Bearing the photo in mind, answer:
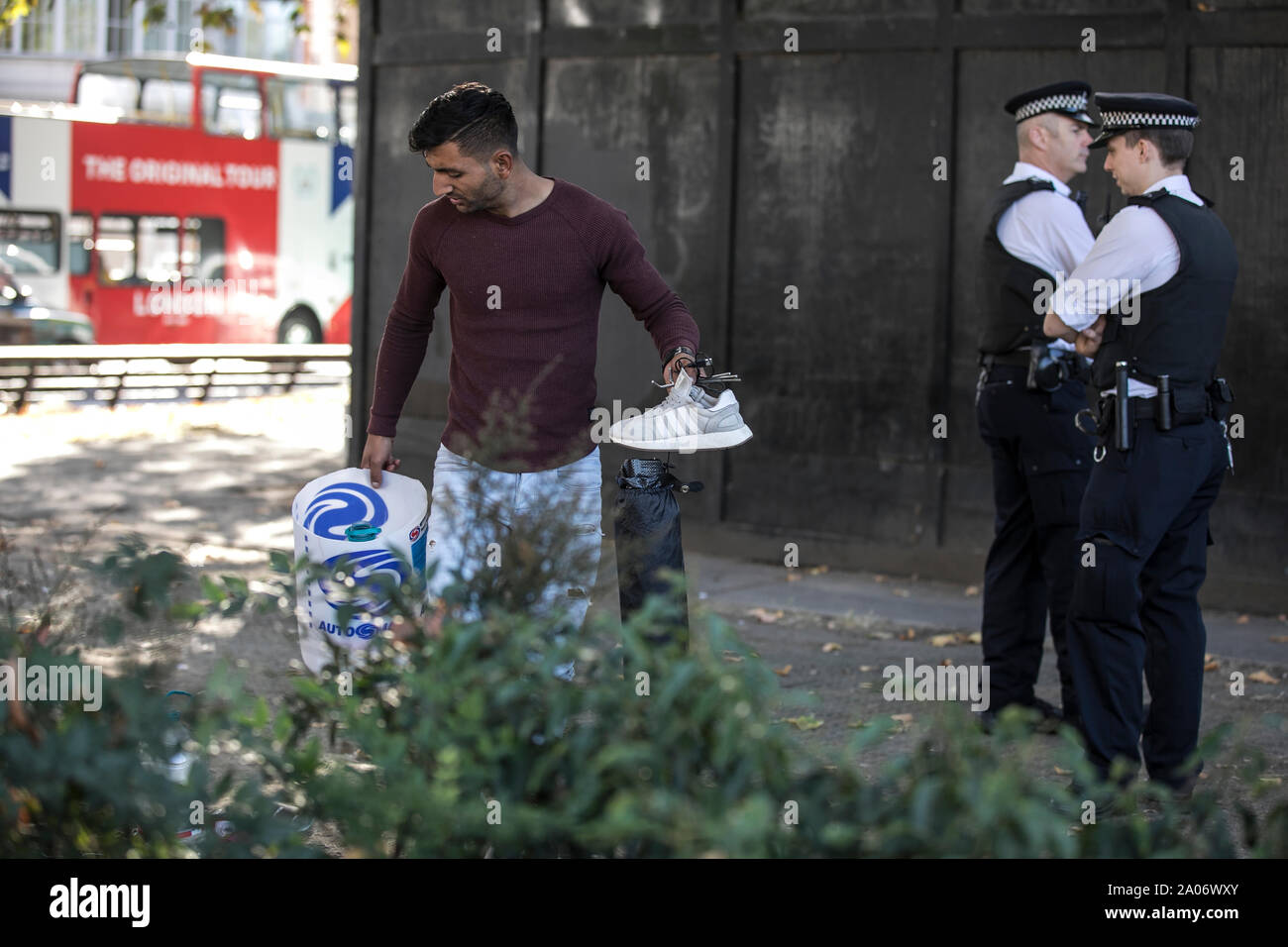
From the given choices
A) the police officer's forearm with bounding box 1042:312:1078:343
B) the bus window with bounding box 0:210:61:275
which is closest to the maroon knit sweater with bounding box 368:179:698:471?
the police officer's forearm with bounding box 1042:312:1078:343

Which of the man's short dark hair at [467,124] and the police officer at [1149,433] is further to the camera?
the police officer at [1149,433]

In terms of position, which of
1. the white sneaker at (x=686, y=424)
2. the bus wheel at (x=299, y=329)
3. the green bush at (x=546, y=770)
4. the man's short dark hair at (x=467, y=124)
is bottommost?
the bus wheel at (x=299, y=329)

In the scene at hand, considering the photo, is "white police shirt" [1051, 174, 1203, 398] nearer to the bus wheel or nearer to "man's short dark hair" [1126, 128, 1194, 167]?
"man's short dark hair" [1126, 128, 1194, 167]

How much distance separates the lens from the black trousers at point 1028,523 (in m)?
5.55

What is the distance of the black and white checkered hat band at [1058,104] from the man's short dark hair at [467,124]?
2132 millimetres

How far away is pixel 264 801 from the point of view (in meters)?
2.42

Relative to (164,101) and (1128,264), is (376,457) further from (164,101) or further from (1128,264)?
(164,101)

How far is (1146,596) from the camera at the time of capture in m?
4.90

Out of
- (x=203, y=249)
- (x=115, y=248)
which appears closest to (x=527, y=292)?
(x=115, y=248)

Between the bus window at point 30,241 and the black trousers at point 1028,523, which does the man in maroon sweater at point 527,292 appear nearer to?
the black trousers at point 1028,523

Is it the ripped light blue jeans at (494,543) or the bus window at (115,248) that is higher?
the bus window at (115,248)

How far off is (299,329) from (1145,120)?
78.1 ft

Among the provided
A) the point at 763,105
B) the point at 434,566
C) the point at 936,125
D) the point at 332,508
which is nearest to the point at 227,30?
the point at 763,105

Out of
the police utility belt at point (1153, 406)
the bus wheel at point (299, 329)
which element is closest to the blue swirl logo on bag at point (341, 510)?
the police utility belt at point (1153, 406)
